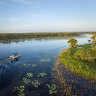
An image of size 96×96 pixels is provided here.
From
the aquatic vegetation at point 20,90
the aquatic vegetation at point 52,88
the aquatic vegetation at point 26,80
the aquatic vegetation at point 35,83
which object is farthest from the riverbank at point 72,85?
the aquatic vegetation at point 20,90

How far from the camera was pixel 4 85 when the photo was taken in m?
18.3

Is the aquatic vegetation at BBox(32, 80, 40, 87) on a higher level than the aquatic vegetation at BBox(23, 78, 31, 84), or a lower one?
lower

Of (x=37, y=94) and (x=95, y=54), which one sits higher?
(x=95, y=54)

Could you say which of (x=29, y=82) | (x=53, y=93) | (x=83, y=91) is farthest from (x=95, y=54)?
(x=29, y=82)

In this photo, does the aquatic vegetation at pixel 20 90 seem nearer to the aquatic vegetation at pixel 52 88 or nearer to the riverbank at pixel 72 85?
the aquatic vegetation at pixel 52 88

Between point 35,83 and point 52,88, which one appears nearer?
point 52,88

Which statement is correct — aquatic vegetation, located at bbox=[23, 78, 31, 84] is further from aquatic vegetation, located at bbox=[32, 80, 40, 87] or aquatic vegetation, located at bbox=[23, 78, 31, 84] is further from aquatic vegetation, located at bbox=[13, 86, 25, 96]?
aquatic vegetation, located at bbox=[13, 86, 25, 96]

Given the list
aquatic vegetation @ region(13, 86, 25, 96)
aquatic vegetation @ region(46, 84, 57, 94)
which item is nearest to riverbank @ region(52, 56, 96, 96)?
aquatic vegetation @ region(46, 84, 57, 94)

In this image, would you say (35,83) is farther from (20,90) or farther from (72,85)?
(72,85)

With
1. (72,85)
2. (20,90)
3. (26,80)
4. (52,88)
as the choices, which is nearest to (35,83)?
(26,80)

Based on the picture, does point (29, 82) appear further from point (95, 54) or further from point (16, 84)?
point (95, 54)

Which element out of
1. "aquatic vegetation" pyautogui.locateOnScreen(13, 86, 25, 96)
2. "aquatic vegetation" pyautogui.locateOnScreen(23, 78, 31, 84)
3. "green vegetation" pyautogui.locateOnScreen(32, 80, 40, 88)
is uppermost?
"aquatic vegetation" pyautogui.locateOnScreen(23, 78, 31, 84)

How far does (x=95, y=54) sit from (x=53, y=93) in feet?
64.6

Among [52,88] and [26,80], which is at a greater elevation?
[26,80]
